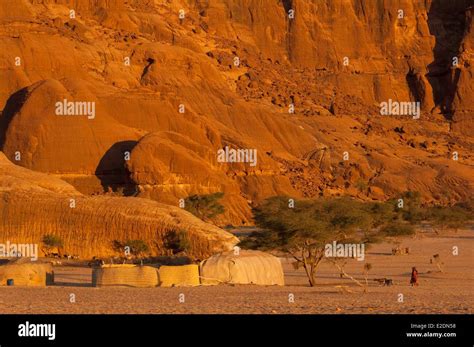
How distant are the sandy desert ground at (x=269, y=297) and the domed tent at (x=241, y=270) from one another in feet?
3.30

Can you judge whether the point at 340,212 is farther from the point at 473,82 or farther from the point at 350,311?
the point at 473,82

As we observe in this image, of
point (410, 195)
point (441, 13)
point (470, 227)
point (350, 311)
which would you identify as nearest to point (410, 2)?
point (441, 13)

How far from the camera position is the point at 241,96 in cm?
11381

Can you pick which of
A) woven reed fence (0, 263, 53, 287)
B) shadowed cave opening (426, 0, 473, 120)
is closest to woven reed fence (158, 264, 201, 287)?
woven reed fence (0, 263, 53, 287)

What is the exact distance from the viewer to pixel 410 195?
90.8 m

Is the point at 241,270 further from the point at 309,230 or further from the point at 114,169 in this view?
the point at 114,169

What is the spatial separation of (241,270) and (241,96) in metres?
81.2

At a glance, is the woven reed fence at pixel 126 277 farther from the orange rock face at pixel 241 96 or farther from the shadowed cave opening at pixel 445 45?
the shadowed cave opening at pixel 445 45

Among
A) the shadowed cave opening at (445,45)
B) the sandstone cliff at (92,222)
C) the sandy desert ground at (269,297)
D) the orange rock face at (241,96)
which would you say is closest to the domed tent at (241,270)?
the sandy desert ground at (269,297)

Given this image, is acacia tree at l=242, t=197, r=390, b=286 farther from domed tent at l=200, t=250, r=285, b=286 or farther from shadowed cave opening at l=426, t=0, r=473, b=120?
shadowed cave opening at l=426, t=0, r=473, b=120

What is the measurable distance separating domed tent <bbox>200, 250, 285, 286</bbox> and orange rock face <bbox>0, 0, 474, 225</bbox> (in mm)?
33604

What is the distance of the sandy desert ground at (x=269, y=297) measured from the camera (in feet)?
74.9
